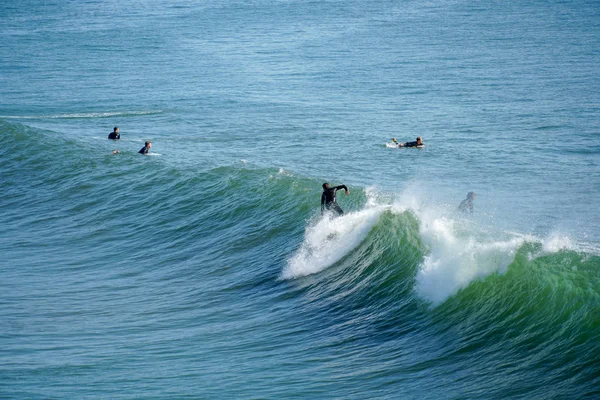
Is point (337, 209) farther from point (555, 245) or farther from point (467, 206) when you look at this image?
point (555, 245)

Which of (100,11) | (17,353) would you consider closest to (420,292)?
(17,353)

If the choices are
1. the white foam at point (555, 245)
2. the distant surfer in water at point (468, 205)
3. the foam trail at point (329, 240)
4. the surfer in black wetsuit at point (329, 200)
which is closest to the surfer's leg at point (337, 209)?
the surfer in black wetsuit at point (329, 200)

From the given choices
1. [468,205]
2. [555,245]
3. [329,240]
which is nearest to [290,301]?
[329,240]

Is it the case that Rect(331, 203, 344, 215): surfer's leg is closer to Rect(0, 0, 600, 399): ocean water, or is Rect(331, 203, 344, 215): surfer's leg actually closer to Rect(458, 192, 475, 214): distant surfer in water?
Rect(0, 0, 600, 399): ocean water

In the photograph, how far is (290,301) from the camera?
58.6ft

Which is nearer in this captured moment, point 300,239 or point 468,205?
point 300,239

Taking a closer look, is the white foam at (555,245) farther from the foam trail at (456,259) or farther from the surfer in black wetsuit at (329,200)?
the surfer in black wetsuit at (329,200)

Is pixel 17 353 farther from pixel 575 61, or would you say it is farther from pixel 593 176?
pixel 575 61

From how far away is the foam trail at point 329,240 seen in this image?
19938mm

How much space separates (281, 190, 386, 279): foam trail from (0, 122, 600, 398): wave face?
0.17 ft

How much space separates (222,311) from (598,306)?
7.99m

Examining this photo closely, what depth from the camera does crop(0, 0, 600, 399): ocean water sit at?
43.8 feet

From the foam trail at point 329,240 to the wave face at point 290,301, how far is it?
53 millimetres

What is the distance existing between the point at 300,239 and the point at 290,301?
4.47 m
